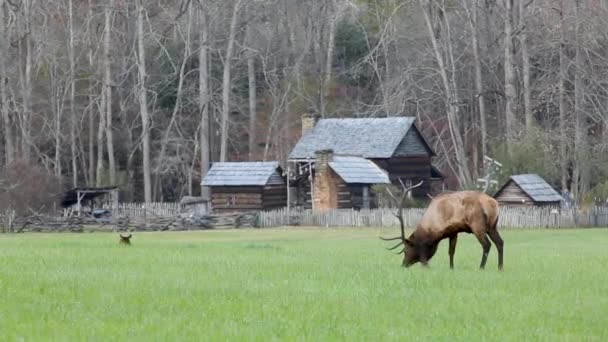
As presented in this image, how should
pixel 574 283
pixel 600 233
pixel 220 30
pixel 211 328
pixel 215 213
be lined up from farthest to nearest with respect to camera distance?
pixel 220 30
pixel 215 213
pixel 600 233
pixel 574 283
pixel 211 328

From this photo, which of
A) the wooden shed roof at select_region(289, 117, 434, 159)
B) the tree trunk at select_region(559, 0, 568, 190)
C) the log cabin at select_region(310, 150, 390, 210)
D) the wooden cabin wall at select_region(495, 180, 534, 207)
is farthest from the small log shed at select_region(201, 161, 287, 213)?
the tree trunk at select_region(559, 0, 568, 190)

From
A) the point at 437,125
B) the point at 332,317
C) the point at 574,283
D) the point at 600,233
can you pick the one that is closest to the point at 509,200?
the point at 600,233

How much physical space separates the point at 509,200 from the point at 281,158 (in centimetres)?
2312

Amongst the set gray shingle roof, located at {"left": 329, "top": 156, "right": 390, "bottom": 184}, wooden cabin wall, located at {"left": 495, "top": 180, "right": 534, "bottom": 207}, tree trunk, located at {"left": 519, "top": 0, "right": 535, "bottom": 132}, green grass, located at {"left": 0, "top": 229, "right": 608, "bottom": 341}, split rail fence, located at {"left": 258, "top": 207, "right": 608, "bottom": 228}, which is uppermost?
tree trunk, located at {"left": 519, "top": 0, "right": 535, "bottom": 132}

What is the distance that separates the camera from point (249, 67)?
250 feet

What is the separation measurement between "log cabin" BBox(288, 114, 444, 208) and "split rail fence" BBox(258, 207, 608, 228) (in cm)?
420

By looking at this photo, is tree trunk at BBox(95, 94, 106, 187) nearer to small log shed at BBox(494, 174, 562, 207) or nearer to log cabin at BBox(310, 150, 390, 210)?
log cabin at BBox(310, 150, 390, 210)

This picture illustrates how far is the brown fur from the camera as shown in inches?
939

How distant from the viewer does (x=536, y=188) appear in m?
55.6

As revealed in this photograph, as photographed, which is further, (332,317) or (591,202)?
(591,202)

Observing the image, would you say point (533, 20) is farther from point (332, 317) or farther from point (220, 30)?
point (332, 317)

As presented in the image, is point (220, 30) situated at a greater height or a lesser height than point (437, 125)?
greater

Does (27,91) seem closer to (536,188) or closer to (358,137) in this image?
(358,137)

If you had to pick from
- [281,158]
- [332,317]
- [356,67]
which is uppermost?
[356,67]
